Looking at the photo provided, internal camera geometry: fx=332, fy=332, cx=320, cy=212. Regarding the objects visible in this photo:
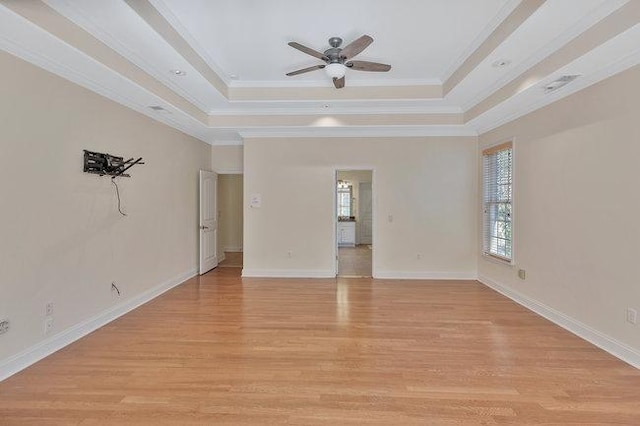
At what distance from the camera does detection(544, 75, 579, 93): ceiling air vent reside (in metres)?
3.27

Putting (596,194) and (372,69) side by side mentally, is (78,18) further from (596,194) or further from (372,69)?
(596,194)

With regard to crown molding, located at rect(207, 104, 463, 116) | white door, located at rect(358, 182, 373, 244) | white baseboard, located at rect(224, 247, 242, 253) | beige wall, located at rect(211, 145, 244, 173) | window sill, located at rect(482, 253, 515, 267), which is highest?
crown molding, located at rect(207, 104, 463, 116)

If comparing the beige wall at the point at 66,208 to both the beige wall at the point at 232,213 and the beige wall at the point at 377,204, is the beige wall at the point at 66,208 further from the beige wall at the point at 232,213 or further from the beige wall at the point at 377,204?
the beige wall at the point at 232,213

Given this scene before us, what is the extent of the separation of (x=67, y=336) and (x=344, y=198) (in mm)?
8208

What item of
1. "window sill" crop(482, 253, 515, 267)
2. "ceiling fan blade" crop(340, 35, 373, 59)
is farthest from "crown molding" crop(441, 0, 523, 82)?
"window sill" crop(482, 253, 515, 267)

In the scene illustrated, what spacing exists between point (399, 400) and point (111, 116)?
4.06 meters

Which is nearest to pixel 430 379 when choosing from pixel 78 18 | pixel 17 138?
pixel 17 138

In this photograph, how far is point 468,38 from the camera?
3.55 meters

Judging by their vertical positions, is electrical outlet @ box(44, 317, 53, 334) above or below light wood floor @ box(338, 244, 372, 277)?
above

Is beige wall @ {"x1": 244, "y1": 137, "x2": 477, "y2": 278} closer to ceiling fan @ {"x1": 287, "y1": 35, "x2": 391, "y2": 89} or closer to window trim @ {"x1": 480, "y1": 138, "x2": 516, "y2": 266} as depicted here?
window trim @ {"x1": 480, "y1": 138, "x2": 516, "y2": 266}

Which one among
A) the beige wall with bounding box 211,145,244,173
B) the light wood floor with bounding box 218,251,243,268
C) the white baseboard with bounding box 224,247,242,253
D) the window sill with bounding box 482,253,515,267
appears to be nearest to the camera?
the window sill with bounding box 482,253,515,267

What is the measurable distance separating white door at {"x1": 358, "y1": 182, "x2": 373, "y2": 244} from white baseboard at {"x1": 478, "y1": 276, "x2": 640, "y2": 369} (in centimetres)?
565

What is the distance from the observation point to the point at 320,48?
375cm

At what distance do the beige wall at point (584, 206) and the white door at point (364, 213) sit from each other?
588 centimetres
